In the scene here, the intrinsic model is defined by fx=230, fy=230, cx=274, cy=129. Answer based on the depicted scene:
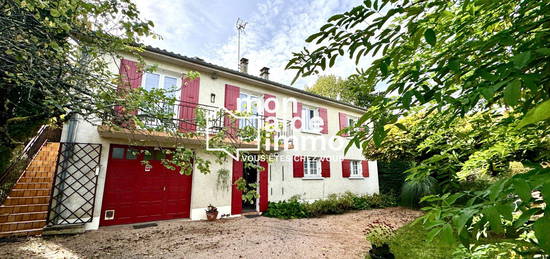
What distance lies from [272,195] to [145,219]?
4.92 metres

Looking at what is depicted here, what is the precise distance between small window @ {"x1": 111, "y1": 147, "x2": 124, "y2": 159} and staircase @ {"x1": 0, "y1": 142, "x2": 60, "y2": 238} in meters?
1.62

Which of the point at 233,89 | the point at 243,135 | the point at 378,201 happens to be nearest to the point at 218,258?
the point at 243,135

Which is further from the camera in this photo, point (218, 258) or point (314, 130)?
point (314, 130)

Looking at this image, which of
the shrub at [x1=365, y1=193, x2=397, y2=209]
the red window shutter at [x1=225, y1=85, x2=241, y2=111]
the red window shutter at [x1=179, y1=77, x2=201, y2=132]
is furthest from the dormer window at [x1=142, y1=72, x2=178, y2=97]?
the shrub at [x1=365, y1=193, x2=397, y2=209]

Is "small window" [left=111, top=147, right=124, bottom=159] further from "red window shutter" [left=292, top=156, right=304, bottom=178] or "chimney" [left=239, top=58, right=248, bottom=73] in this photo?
"red window shutter" [left=292, top=156, right=304, bottom=178]

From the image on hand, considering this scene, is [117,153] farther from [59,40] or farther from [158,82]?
[59,40]

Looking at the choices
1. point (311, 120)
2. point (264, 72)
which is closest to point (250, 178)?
point (311, 120)

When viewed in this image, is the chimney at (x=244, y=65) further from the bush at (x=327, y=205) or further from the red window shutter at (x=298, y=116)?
the bush at (x=327, y=205)

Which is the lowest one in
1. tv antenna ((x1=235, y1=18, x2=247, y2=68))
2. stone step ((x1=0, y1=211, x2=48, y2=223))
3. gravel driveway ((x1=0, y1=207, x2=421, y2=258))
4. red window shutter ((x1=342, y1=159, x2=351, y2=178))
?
gravel driveway ((x1=0, y1=207, x2=421, y2=258))

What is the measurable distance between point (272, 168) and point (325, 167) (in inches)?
126

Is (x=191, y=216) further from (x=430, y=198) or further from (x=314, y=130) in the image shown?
(x=430, y=198)

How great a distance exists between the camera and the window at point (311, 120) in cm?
1198

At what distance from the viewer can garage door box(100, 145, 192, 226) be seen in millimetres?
6988

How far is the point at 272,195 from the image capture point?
10.2 metres
